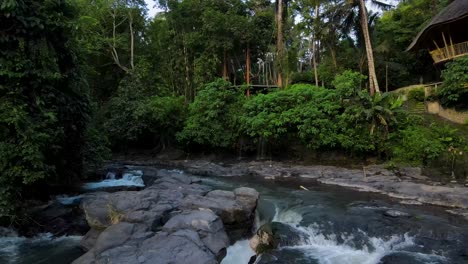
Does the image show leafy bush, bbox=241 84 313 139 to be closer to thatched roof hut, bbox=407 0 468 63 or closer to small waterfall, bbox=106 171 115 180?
small waterfall, bbox=106 171 115 180

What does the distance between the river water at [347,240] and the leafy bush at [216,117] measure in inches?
454

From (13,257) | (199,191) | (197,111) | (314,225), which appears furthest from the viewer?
(197,111)

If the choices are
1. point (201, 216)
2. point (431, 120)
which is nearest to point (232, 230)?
point (201, 216)

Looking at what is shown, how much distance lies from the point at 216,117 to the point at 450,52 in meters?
15.2

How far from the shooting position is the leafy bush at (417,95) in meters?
21.2

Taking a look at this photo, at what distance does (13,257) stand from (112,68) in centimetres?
2621

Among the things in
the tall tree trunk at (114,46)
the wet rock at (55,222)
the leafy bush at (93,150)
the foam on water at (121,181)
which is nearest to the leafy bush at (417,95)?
the foam on water at (121,181)

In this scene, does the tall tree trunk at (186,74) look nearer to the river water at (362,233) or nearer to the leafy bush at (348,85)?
the leafy bush at (348,85)

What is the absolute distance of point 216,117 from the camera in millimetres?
22656

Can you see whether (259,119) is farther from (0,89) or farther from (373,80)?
(0,89)

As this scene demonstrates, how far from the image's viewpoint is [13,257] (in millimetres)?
7531

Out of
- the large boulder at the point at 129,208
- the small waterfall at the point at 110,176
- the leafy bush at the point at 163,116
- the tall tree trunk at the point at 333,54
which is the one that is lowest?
the small waterfall at the point at 110,176

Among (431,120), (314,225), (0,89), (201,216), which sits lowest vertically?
(314,225)

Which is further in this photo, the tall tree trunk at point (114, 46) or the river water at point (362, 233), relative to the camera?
the tall tree trunk at point (114, 46)
